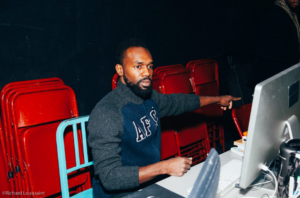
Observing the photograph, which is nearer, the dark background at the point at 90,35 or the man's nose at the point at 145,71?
the man's nose at the point at 145,71

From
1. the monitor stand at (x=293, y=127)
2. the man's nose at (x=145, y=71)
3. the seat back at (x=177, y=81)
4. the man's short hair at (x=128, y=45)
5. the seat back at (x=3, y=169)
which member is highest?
the man's short hair at (x=128, y=45)

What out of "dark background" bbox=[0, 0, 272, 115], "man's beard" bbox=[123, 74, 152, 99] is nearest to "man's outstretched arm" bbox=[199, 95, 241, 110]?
"man's beard" bbox=[123, 74, 152, 99]

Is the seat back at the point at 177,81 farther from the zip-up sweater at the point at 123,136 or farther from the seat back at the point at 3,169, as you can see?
the seat back at the point at 3,169

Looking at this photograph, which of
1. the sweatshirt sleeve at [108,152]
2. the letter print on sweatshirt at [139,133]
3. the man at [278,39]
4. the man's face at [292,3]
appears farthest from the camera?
the man's face at [292,3]

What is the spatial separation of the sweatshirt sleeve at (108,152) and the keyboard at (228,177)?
0.30m

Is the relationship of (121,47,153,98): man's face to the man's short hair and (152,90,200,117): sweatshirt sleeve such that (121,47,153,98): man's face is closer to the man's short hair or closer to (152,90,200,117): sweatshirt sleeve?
the man's short hair

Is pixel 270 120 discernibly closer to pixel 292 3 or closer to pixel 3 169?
pixel 3 169

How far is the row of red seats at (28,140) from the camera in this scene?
1.70 m

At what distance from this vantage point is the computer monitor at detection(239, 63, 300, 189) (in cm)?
78

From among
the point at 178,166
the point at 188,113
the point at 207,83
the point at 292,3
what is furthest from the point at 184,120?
the point at 292,3

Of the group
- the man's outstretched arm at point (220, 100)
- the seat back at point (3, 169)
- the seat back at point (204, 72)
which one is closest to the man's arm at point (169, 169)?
the man's outstretched arm at point (220, 100)

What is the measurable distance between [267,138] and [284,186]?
212 mm

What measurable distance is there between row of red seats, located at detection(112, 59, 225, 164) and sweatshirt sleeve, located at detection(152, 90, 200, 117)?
63cm

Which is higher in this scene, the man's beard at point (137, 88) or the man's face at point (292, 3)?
the man's face at point (292, 3)
